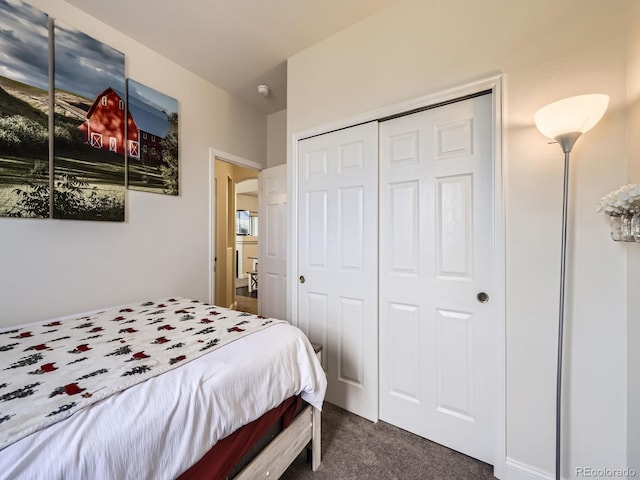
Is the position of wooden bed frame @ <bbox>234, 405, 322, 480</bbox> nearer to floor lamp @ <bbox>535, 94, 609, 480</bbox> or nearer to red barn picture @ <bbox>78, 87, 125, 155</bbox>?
floor lamp @ <bbox>535, 94, 609, 480</bbox>

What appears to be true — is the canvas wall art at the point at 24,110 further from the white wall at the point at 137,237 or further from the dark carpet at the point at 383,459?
the dark carpet at the point at 383,459

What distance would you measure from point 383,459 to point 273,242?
6.98ft

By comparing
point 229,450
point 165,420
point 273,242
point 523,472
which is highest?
point 273,242

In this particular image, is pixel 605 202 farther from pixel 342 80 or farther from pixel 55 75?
pixel 55 75

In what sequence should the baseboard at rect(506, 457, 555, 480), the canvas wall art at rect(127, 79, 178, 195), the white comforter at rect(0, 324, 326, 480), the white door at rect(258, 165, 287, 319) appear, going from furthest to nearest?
the white door at rect(258, 165, 287, 319)
the canvas wall art at rect(127, 79, 178, 195)
the baseboard at rect(506, 457, 555, 480)
the white comforter at rect(0, 324, 326, 480)

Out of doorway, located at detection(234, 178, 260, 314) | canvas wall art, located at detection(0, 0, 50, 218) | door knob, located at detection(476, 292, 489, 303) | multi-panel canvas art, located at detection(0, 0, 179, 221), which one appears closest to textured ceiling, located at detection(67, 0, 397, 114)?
multi-panel canvas art, located at detection(0, 0, 179, 221)

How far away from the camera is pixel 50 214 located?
1632mm

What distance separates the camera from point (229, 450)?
936 millimetres

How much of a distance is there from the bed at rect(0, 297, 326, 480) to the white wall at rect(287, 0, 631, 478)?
1070 millimetres

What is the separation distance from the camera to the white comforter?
61 cm

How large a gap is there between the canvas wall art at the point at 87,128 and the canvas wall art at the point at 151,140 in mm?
70

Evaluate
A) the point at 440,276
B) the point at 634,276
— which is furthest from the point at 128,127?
the point at 634,276

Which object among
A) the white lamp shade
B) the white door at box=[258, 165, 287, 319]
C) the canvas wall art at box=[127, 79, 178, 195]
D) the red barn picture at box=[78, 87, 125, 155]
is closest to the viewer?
the white lamp shade

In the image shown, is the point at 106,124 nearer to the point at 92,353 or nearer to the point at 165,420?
the point at 92,353
